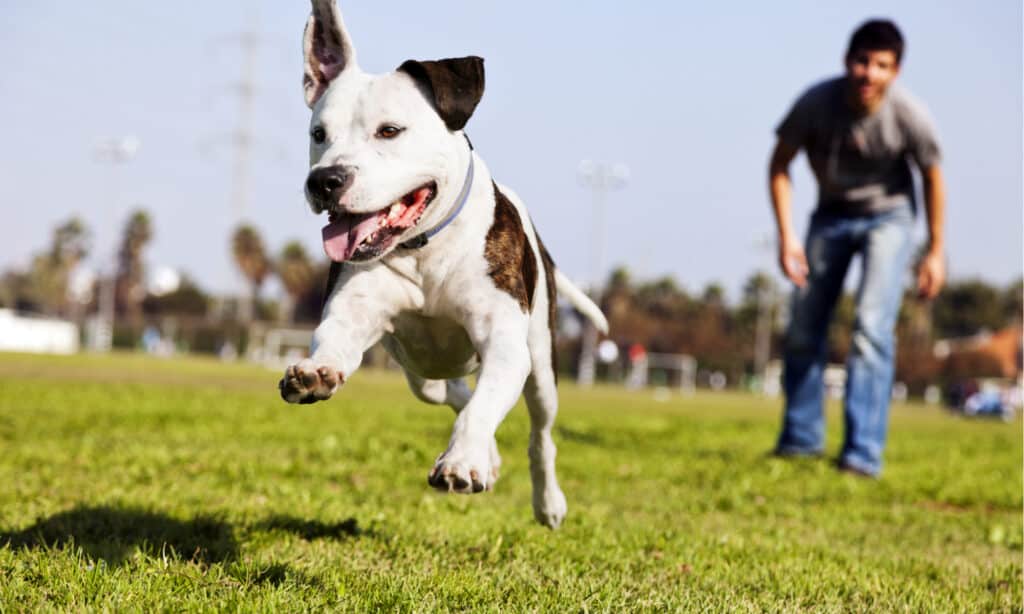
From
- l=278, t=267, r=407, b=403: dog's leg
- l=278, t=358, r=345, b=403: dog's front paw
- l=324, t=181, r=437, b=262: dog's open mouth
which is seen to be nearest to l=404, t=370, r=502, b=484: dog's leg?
l=278, t=267, r=407, b=403: dog's leg

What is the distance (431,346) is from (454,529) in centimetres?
110

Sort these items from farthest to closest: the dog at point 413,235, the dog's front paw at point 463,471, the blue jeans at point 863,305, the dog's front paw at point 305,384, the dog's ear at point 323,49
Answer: the blue jeans at point 863,305, the dog's ear at point 323,49, the dog at point 413,235, the dog's front paw at point 305,384, the dog's front paw at point 463,471

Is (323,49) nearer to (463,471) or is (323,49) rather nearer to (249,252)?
(463,471)

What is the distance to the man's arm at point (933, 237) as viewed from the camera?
8.31 meters

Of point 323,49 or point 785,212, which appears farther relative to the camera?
point 785,212

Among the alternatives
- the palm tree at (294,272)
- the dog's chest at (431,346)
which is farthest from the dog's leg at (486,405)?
the palm tree at (294,272)

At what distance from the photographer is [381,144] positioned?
3.58 metres

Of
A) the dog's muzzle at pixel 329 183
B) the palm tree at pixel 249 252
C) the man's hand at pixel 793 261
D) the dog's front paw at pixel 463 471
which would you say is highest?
the palm tree at pixel 249 252

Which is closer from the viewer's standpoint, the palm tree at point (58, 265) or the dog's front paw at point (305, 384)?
the dog's front paw at point (305, 384)

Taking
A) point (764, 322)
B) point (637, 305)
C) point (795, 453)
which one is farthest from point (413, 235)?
point (637, 305)

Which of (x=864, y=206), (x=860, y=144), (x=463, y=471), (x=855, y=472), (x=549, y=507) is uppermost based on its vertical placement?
(x=860, y=144)

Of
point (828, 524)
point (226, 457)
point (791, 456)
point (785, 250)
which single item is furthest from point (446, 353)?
point (791, 456)

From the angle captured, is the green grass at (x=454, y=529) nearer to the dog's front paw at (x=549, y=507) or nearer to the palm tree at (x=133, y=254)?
the dog's front paw at (x=549, y=507)

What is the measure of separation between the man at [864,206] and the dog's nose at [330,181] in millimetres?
5678
